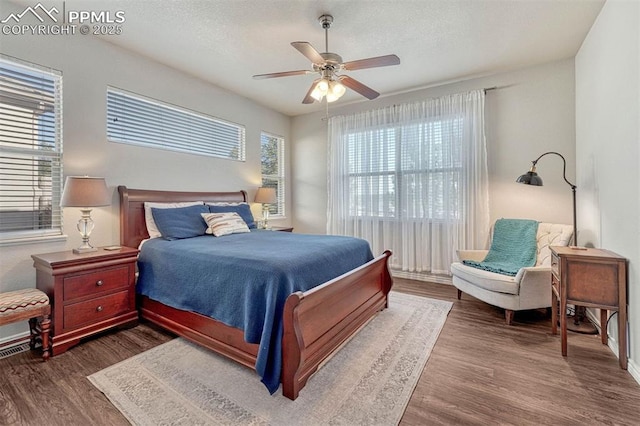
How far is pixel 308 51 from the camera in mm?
2199

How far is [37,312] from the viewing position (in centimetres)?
219

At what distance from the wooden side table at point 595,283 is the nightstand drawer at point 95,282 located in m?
3.67

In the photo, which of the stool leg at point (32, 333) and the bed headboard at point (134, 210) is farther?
the bed headboard at point (134, 210)

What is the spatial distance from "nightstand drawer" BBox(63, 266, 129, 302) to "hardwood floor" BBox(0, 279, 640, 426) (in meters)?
0.44

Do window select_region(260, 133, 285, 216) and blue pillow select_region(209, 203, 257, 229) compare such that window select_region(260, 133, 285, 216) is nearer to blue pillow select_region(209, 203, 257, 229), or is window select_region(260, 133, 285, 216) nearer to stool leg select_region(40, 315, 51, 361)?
blue pillow select_region(209, 203, 257, 229)

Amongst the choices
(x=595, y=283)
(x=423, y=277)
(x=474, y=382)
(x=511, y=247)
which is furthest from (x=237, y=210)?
(x=595, y=283)

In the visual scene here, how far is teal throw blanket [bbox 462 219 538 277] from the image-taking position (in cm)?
321

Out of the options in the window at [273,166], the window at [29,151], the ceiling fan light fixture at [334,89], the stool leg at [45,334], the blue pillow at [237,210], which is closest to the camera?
the stool leg at [45,334]

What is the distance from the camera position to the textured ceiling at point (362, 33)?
8.20 feet

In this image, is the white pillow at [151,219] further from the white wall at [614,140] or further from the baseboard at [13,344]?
the white wall at [614,140]

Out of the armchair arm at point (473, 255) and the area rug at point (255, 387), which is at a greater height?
the armchair arm at point (473, 255)

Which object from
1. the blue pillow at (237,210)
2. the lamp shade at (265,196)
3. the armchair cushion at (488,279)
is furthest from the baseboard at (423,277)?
the blue pillow at (237,210)

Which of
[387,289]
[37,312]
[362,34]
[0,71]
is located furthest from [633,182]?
[0,71]

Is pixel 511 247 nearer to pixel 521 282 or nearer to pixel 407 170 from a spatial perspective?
pixel 521 282
